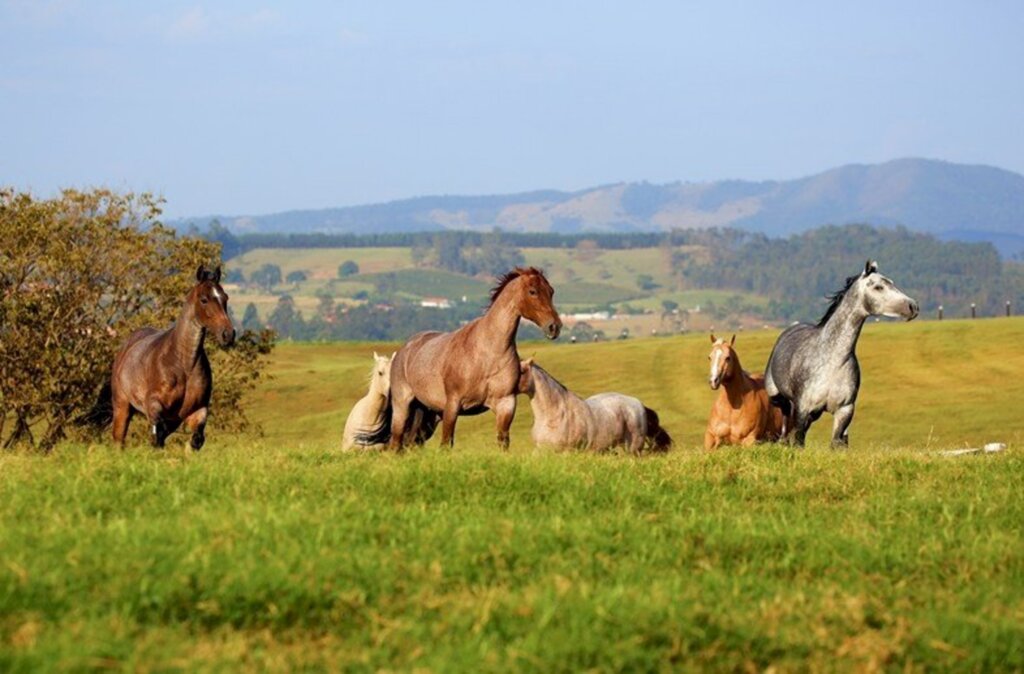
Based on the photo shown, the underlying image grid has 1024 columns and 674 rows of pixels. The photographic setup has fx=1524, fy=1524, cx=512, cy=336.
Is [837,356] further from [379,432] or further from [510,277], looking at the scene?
[379,432]

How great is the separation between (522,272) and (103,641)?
12.0 metres

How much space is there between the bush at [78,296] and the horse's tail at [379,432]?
9.01 m

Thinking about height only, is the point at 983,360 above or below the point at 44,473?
below

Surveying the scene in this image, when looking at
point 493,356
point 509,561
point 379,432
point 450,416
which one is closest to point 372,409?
point 379,432

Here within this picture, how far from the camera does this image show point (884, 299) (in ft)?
67.5

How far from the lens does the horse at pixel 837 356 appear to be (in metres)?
20.5

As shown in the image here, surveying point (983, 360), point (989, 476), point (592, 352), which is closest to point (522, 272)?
point (989, 476)

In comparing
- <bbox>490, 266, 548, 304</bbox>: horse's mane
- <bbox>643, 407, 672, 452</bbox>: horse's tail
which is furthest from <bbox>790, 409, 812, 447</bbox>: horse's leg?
<bbox>490, 266, 548, 304</bbox>: horse's mane

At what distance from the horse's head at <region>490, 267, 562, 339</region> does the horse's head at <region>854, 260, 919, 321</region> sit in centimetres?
448

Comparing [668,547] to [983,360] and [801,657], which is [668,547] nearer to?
[801,657]

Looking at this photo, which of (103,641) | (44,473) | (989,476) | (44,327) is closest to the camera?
(103,641)

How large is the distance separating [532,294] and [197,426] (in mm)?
4456

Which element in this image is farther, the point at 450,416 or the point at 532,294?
the point at 450,416

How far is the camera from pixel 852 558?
1070 cm
